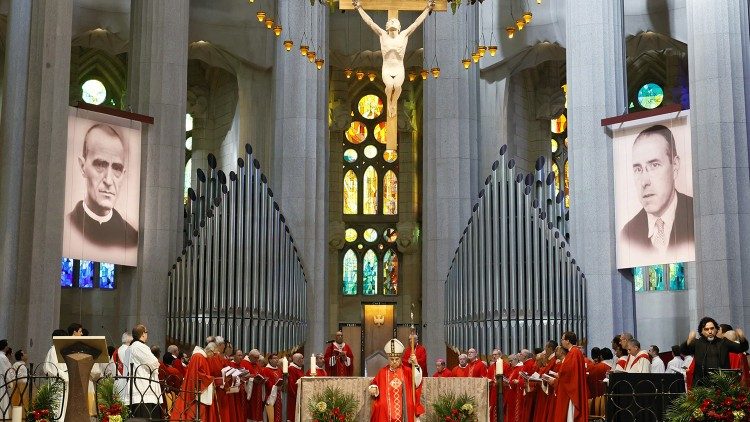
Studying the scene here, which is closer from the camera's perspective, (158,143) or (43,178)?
(43,178)

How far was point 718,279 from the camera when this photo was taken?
75.5 feet

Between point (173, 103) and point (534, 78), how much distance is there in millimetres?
12349

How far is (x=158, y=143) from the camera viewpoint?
2683 cm

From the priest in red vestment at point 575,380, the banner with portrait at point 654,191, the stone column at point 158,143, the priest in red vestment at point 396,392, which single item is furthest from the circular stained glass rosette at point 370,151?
the priest in red vestment at point 396,392

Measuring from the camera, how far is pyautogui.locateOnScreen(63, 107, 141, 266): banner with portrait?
25.3 meters

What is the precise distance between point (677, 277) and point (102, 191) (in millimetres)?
16301

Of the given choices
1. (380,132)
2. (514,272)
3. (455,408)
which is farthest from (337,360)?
(380,132)

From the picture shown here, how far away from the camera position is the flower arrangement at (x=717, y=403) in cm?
1296

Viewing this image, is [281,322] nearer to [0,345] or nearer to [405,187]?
[0,345]

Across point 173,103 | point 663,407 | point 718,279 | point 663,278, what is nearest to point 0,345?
point 173,103

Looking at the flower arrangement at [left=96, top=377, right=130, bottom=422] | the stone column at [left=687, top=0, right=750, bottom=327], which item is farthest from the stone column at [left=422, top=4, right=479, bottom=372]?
the flower arrangement at [left=96, top=377, right=130, bottom=422]

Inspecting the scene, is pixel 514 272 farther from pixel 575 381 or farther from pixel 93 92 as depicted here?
pixel 93 92

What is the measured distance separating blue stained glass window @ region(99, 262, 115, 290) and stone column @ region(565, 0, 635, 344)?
521 inches

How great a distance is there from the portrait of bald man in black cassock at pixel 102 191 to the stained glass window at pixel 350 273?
1194 cm
